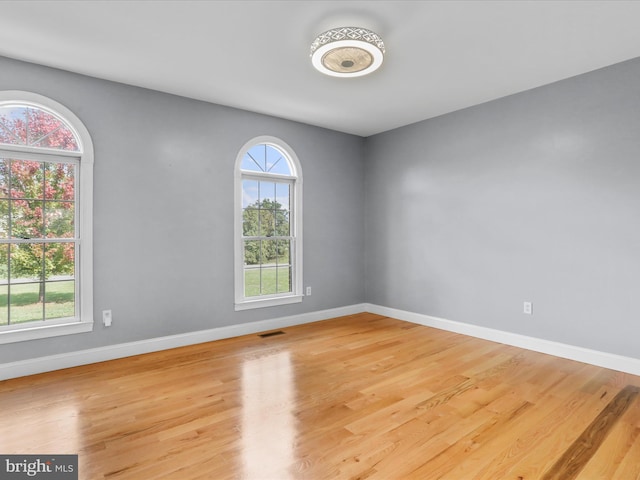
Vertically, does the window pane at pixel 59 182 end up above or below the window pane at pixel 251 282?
above

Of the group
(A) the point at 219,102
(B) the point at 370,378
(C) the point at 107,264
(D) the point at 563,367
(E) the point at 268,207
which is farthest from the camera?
(E) the point at 268,207

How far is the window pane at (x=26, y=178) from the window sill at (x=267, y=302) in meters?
2.26

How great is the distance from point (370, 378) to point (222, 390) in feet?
3.97

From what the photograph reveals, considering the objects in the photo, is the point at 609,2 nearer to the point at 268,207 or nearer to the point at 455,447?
the point at 455,447

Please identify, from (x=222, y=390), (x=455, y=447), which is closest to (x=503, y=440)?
(x=455, y=447)

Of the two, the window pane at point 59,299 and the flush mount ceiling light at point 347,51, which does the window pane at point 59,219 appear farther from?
the flush mount ceiling light at point 347,51

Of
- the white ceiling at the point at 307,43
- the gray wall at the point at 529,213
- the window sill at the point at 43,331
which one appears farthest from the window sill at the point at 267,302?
the white ceiling at the point at 307,43

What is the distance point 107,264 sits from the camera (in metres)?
3.44

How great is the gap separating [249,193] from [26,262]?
91.1 inches

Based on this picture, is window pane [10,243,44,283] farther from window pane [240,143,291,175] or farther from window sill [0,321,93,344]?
window pane [240,143,291,175]

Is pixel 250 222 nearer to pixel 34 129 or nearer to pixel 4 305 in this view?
pixel 34 129

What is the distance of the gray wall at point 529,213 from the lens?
3.15 m

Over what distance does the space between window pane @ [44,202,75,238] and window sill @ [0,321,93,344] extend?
0.82 m

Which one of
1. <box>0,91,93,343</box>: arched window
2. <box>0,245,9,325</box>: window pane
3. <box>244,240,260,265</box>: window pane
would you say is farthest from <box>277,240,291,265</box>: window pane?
<box>0,245,9,325</box>: window pane
